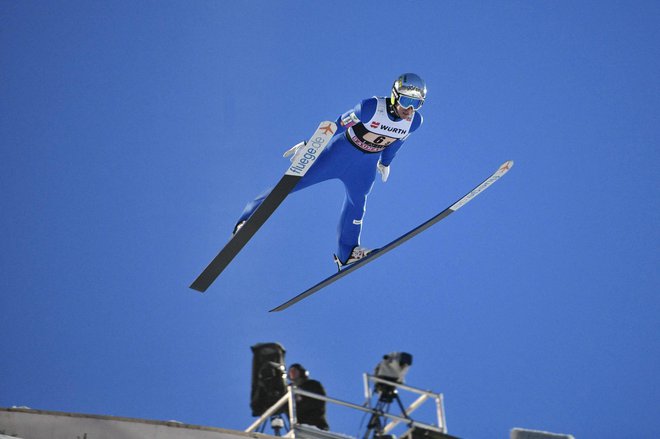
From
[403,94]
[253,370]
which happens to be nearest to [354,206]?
[403,94]

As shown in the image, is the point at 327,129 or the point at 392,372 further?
the point at 327,129

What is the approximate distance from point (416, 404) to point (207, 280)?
2848mm

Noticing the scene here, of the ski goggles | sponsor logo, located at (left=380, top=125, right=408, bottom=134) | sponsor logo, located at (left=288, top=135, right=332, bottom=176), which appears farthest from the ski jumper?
sponsor logo, located at (left=288, top=135, right=332, bottom=176)

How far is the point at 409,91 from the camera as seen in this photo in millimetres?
8500

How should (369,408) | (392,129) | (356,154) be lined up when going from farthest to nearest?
(356,154) < (392,129) < (369,408)

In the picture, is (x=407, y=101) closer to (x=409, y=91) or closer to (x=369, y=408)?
(x=409, y=91)

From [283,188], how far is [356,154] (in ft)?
3.27

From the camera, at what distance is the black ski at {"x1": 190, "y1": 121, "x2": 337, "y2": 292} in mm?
8352

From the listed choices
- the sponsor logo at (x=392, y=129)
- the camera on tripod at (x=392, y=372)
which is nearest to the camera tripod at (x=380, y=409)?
the camera on tripod at (x=392, y=372)

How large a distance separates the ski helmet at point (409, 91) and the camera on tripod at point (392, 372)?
259 cm

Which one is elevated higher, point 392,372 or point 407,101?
point 407,101

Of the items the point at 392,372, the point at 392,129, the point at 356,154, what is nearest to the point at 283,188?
the point at 356,154

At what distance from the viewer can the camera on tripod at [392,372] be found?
7.58 meters

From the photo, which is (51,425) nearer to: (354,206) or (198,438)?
(198,438)
